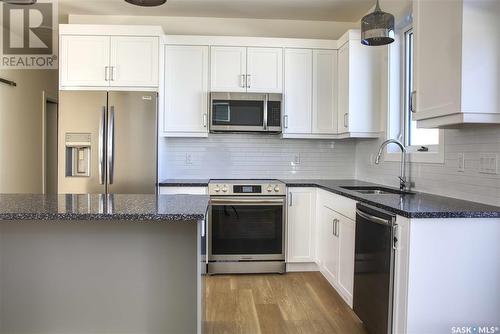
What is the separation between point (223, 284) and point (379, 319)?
1.55 meters

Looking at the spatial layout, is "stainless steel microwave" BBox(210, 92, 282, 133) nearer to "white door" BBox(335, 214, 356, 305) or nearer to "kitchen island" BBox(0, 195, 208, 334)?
"white door" BBox(335, 214, 356, 305)

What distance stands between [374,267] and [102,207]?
153 cm

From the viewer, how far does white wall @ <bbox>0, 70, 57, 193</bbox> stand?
4309 mm

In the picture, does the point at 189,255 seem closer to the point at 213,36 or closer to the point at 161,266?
the point at 161,266

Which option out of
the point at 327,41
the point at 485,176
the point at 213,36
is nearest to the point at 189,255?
the point at 485,176

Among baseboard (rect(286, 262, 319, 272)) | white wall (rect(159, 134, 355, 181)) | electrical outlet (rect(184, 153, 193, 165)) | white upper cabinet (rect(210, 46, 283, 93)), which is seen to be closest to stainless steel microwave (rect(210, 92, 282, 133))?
white upper cabinet (rect(210, 46, 283, 93))

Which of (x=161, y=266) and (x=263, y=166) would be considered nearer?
(x=161, y=266)

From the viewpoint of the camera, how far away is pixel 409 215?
187cm

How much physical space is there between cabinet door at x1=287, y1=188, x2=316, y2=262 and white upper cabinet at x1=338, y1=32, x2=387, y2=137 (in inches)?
28.9

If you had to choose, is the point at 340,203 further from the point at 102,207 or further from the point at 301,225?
Result: the point at 102,207

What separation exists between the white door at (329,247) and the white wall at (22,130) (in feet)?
11.6

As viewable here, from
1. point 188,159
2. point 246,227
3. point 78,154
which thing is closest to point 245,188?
point 246,227

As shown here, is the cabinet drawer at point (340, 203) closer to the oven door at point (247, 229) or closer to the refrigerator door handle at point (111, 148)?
the oven door at point (247, 229)

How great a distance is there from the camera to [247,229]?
3.58 meters
